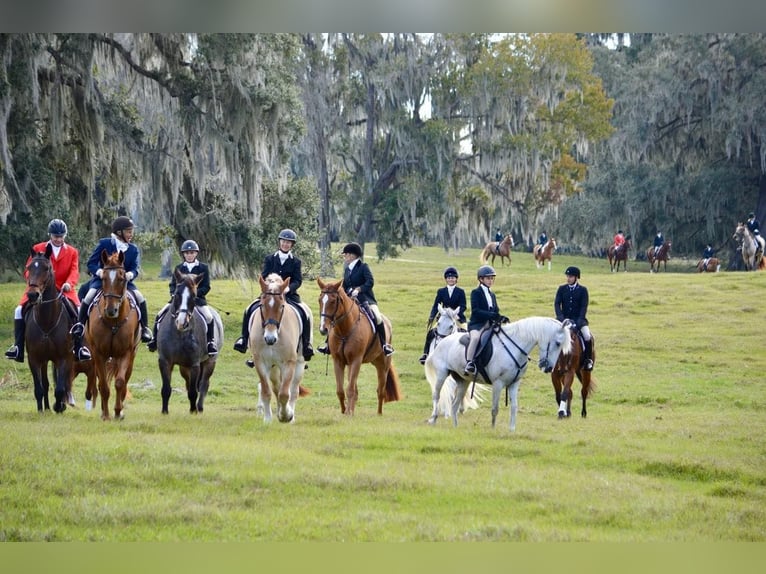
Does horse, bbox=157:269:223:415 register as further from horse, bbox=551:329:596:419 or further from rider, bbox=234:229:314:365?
horse, bbox=551:329:596:419

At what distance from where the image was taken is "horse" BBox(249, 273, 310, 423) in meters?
9.55

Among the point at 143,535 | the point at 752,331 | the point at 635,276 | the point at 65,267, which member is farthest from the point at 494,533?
the point at 635,276

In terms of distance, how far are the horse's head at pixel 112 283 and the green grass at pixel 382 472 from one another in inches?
39.7

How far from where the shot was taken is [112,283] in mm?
9398

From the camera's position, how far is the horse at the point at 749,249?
26094 mm

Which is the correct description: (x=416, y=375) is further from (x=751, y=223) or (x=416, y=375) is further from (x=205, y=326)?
(x=751, y=223)

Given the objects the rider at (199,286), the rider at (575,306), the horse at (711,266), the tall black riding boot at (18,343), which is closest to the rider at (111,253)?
the rider at (199,286)

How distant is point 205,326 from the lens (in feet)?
34.3

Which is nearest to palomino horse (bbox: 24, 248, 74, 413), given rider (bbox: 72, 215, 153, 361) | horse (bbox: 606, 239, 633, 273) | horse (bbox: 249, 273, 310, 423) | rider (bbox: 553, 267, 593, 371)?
rider (bbox: 72, 215, 153, 361)

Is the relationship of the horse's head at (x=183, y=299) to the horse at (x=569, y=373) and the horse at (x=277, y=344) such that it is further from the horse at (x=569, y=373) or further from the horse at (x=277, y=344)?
the horse at (x=569, y=373)

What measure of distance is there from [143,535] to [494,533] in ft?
6.88

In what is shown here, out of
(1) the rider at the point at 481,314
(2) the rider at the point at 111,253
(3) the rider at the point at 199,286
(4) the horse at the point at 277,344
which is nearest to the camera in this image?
(4) the horse at the point at 277,344

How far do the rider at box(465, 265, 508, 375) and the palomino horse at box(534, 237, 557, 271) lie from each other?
20.5m

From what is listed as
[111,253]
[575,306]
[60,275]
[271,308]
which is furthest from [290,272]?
[575,306]
